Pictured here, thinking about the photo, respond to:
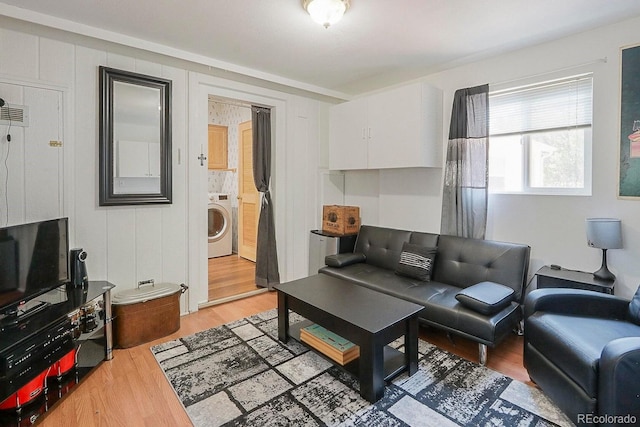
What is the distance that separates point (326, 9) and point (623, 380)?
2514 mm

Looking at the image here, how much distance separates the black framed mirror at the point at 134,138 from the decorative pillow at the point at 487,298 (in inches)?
106

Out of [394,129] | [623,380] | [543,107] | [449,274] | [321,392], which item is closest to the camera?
[623,380]

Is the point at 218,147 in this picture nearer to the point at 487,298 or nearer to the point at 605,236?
the point at 487,298

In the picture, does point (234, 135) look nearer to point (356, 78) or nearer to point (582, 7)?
point (356, 78)

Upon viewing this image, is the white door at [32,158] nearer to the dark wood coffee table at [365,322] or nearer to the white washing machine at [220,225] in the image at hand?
the dark wood coffee table at [365,322]

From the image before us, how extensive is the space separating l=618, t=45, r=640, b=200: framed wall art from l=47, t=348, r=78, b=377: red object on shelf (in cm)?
399

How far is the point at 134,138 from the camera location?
2869 millimetres

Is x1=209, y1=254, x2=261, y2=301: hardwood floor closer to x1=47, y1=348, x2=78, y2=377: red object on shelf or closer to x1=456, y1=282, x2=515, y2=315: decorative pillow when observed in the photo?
x1=47, y1=348, x2=78, y2=377: red object on shelf

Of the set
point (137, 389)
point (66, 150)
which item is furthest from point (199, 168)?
point (137, 389)

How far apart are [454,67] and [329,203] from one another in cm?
218

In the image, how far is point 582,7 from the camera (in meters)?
2.23

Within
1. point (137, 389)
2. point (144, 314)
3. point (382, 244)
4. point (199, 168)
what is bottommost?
point (137, 389)

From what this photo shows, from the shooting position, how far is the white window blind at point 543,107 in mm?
2639

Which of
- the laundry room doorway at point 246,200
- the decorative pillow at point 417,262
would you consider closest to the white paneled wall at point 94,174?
the laundry room doorway at point 246,200
